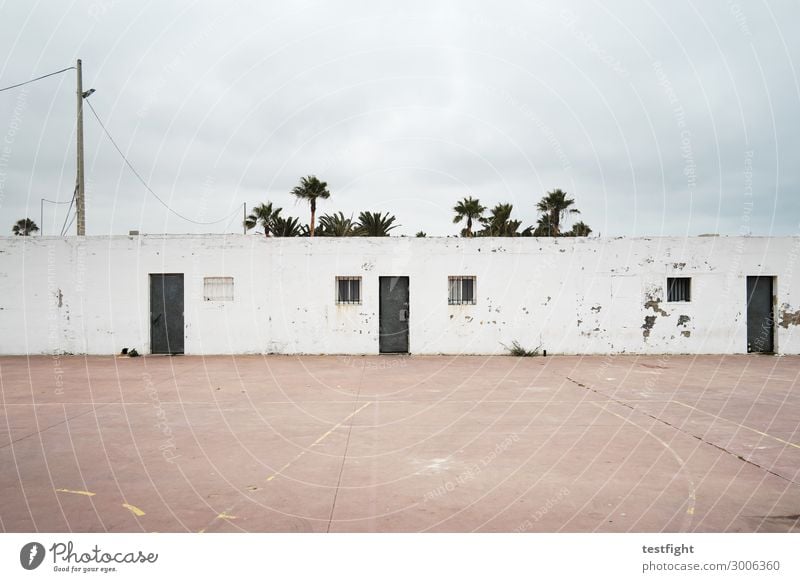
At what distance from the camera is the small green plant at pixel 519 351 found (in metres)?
14.8

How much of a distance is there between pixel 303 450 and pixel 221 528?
1.97 metres

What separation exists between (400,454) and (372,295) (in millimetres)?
9773

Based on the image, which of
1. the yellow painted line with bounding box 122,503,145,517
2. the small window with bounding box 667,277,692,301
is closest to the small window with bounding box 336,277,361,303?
the small window with bounding box 667,277,692,301

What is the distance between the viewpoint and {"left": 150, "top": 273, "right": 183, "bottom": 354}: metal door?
15117 millimetres

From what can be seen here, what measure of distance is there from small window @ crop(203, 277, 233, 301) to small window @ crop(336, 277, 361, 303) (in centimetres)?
307

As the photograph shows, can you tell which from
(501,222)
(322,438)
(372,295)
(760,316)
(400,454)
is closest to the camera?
(400,454)

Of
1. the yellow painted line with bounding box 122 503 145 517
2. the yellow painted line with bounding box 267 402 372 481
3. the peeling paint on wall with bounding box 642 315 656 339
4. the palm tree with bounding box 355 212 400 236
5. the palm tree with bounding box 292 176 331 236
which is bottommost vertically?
the yellow painted line with bounding box 267 402 372 481

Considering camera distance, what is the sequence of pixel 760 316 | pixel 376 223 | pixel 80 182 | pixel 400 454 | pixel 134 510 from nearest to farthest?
pixel 134 510 < pixel 400 454 < pixel 760 316 < pixel 80 182 < pixel 376 223

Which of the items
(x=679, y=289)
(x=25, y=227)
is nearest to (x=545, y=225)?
(x=679, y=289)

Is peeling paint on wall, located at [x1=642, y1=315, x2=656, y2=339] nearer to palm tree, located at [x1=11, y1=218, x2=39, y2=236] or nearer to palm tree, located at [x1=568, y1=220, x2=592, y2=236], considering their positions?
palm tree, located at [x1=568, y1=220, x2=592, y2=236]

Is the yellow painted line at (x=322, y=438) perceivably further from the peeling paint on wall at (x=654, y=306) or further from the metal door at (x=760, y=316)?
the metal door at (x=760, y=316)

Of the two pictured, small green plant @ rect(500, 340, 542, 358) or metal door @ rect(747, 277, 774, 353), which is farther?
metal door @ rect(747, 277, 774, 353)

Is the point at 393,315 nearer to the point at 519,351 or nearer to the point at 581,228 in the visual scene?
the point at 519,351

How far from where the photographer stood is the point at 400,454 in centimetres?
536
